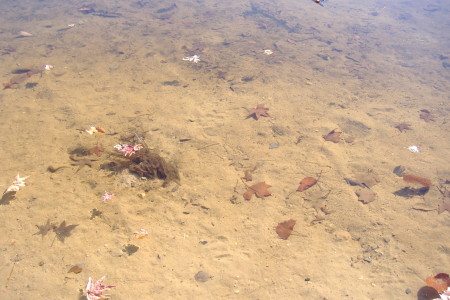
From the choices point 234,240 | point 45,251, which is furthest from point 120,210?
point 234,240

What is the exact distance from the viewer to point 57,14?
1043 centimetres

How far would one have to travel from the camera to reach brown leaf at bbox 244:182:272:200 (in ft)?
12.5

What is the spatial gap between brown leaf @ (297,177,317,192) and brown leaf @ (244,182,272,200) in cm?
46

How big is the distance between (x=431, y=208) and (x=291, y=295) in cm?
251

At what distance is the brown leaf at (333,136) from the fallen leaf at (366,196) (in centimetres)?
116

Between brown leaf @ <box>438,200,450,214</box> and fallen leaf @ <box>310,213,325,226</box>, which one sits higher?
brown leaf @ <box>438,200,450,214</box>

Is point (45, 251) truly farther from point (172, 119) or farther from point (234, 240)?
point (172, 119)

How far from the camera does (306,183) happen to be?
13.3ft

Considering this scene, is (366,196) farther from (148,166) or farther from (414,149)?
(148,166)

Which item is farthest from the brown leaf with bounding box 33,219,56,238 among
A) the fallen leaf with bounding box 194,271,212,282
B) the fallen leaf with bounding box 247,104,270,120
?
the fallen leaf with bounding box 247,104,270,120

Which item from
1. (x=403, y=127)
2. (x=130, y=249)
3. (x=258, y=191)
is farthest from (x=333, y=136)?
(x=130, y=249)

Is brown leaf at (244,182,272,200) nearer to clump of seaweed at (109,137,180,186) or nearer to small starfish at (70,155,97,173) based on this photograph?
clump of seaweed at (109,137,180,186)

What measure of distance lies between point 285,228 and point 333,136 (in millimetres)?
2295

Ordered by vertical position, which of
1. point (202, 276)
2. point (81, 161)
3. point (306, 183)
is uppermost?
point (81, 161)
